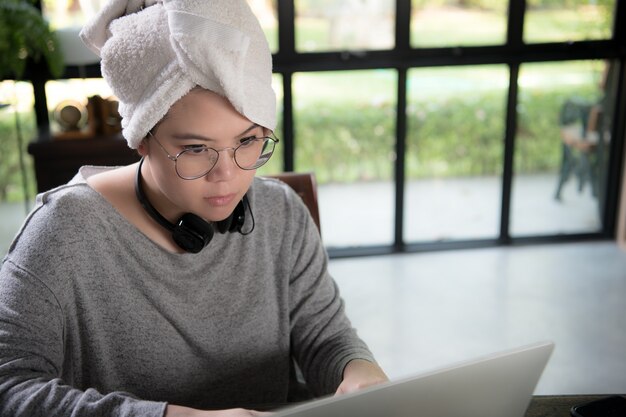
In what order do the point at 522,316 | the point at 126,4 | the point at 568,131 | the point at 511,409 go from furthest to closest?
1. the point at 568,131
2. the point at 522,316
3. the point at 126,4
4. the point at 511,409

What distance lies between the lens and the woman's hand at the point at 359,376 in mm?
1244

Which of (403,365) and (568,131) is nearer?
(403,365)

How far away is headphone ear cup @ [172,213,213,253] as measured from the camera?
1.30 meters

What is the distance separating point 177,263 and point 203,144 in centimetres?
27

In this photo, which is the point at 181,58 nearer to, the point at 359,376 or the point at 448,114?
the point at 359,376

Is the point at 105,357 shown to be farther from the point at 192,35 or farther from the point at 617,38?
the point at 617,38

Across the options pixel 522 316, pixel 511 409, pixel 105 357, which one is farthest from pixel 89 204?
pixel 522 316

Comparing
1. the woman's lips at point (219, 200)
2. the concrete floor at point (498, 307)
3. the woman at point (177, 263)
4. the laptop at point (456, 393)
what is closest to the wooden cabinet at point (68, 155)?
the concrete floor at point (498, 307)

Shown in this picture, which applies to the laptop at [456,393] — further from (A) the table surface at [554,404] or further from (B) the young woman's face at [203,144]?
(B) the young woman's face at [203,144]

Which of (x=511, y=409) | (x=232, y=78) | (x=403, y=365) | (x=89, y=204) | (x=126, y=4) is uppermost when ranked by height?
(x=126, y=4)

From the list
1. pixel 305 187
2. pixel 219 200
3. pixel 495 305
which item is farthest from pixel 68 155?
pixel 219 200

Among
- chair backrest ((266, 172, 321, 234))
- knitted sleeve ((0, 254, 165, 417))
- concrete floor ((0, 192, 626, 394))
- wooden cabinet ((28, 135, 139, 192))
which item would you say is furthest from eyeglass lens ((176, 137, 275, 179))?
wooden cabinet ((28, 135, 139, 192))

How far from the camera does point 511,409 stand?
947 millimetres

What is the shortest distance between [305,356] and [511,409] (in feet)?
1.83
